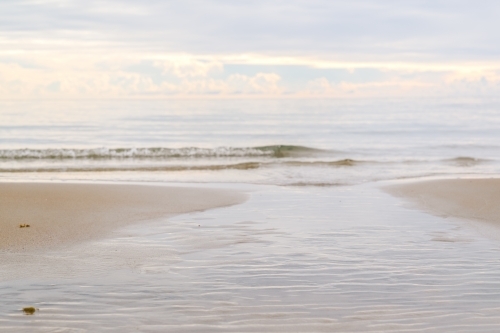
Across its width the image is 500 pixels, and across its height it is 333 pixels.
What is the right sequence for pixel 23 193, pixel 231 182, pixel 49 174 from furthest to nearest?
pixel 49 174 < pixel 231 182 < pixel 23 193

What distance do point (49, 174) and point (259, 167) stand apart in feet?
22.1

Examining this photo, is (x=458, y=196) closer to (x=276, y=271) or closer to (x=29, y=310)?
(x=276, y=271)

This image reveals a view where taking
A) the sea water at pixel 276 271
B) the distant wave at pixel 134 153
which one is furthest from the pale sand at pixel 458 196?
the distant wave at pixel 134 153

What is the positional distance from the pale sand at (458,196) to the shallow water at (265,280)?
3.40 feet

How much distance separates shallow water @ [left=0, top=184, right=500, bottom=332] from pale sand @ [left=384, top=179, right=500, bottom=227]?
1035 millimetres

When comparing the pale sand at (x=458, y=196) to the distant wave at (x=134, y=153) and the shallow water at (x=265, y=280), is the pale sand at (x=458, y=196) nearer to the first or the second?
the shallow water at (x=265, y=280)

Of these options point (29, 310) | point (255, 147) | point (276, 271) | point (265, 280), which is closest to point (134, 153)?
point (255, 147)

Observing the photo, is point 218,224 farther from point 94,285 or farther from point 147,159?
point 147,159

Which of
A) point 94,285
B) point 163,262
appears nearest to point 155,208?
point 163,262

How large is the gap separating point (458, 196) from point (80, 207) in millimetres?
7544

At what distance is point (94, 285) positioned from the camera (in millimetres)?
5129

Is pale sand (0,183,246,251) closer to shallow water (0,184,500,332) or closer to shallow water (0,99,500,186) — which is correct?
shallow water (0,184,500,332)

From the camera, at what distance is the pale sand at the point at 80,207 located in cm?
739

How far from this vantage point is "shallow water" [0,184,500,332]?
14.1 feet
